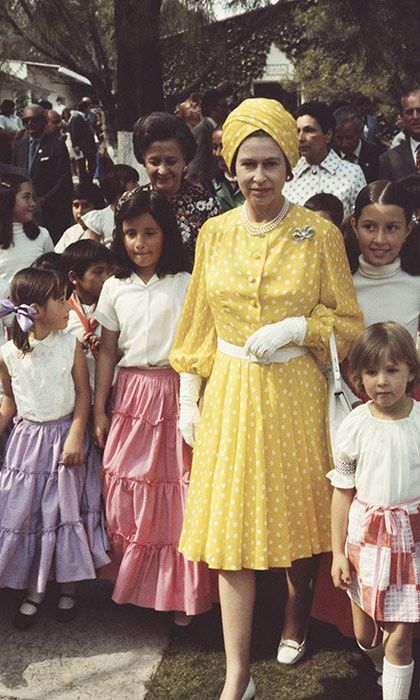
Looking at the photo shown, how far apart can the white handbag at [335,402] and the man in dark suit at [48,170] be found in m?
6.24

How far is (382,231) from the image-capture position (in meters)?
3.13

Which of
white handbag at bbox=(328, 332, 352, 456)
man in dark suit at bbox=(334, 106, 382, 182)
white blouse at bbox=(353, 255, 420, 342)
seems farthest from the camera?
man in dark suit at bbox=(334, 106, 382, 182)

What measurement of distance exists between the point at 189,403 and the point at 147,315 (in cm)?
42

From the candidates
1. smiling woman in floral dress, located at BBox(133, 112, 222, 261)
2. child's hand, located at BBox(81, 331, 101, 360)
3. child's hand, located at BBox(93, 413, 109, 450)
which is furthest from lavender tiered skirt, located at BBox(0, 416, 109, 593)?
smiling woman in floral dress, located at BBox(133, 112, 222, 261)

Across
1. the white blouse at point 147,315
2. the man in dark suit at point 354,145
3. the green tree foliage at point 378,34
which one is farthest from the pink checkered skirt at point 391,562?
the green tree foliage at point 378,34

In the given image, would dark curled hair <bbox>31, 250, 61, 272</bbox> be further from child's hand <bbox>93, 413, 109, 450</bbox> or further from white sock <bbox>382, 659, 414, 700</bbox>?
white sock <bbox>382, 659, 414, 700</bbox>

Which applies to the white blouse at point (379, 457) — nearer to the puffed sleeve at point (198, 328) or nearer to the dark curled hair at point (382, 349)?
the dark curled hair at point (382, 349)

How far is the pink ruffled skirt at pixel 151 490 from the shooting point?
3342 mm

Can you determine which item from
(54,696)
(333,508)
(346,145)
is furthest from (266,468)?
(346,145)

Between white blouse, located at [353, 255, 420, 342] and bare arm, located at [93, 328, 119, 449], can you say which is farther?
bare arm, located at [93, 328, 119, 449]

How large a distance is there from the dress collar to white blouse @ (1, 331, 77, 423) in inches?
47.2

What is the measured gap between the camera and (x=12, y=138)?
9.81m

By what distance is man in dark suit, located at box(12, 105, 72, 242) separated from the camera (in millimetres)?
8727

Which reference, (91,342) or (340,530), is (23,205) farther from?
(340,530)
